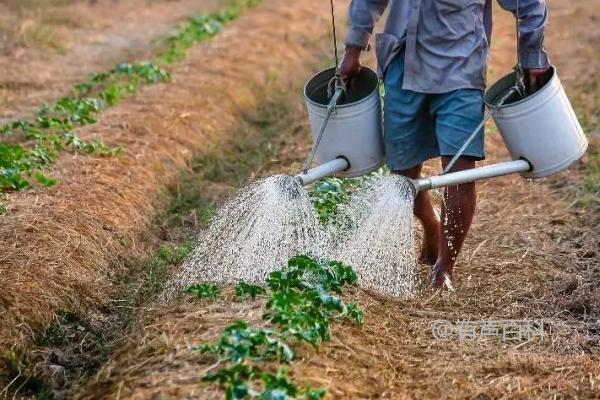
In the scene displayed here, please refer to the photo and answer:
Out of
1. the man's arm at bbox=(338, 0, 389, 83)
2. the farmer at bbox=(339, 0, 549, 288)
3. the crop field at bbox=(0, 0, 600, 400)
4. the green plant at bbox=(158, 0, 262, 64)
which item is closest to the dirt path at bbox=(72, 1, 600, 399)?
the crop field at bbox=(0, 0, 600, 400)

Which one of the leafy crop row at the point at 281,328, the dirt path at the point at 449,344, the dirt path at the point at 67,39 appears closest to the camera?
the leafy crop row at the point at 281,328

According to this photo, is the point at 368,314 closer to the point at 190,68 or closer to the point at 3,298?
the point at 3,298

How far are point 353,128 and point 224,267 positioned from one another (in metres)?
0.78

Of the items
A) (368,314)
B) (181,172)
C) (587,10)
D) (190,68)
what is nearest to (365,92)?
(368,314)

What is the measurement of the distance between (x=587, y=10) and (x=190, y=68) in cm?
576

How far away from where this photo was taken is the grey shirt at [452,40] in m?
4.38

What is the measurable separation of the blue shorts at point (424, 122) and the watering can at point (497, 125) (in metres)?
0.07

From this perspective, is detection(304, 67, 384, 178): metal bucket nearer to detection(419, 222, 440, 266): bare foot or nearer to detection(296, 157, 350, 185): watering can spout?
detection(296, 157, 350, 185): watering can spout

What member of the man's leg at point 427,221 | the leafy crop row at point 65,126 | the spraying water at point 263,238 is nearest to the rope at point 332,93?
the spraying water at point 263,238

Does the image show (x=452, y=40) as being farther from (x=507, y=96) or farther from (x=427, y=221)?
(x=427, y=221)

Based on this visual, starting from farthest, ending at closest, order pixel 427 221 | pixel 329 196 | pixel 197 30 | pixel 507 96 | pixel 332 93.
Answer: pixel 197 30
pixel 329 196
pixel 427 221
pixel 332 93
pixel 507 96

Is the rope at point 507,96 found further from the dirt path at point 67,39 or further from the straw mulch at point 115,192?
the dirt path at point 67,39

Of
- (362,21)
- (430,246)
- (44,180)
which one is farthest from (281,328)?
(44,180)

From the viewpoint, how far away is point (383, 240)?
14.4 ft
